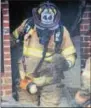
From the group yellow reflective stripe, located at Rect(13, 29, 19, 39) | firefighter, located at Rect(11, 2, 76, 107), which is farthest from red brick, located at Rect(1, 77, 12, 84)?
yellow reflective stripe, located at Rect(13, 29, 19, 39)

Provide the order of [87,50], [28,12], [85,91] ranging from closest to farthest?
1. [28,12]
2. [87,50]
3. [85,91]

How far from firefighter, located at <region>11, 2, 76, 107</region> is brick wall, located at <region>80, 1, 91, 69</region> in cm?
14

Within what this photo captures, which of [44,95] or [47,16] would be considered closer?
[47,16]

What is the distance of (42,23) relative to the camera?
4633mm

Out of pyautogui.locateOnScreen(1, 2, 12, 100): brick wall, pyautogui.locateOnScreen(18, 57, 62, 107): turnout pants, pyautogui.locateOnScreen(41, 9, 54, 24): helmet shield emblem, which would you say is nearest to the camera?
pyautogui.locateOnScreen(1, 2, 12, 100): brick wall

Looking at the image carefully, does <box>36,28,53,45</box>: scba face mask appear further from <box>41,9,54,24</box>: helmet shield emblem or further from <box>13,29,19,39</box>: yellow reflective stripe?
<box>13,29,19,39</box>: yellow reflective stripe

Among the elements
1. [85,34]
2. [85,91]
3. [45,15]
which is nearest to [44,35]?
[45,15]

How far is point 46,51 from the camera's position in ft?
15.3

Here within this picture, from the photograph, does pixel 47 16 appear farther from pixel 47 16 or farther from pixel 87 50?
pixel 87 50

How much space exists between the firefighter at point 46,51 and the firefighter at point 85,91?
21cm

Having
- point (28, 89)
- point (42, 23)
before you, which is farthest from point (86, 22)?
point (28, 89)

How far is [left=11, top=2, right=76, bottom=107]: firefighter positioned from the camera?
182 inches

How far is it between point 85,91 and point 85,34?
2.66 ft

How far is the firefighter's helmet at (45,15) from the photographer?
15.1ft
